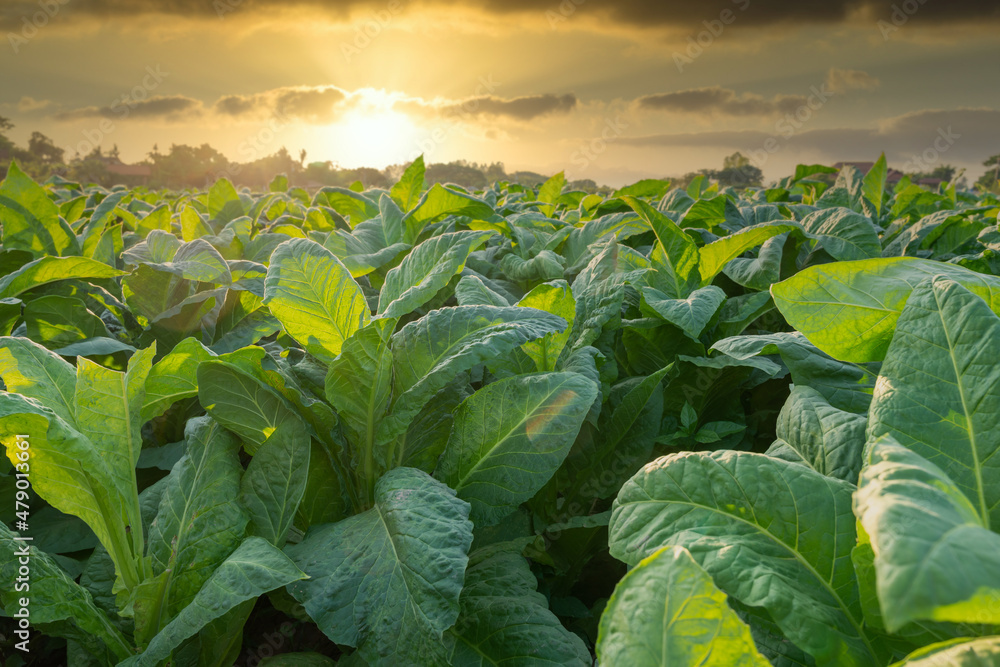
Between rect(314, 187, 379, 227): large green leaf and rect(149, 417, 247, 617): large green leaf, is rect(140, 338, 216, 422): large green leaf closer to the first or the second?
rect(149, 417, 247, 617): large green leaf

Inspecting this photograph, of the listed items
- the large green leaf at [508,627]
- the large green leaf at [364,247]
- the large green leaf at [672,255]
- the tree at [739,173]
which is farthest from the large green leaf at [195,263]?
the tree at [739,173]

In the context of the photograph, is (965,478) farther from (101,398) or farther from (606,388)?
(101,398)

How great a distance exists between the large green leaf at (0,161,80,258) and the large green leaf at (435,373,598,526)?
2115 mm

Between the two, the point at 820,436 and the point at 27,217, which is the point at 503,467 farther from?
the point at 27,217

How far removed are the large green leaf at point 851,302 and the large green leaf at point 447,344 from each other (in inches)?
16.4

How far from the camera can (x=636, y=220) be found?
241 centimetres

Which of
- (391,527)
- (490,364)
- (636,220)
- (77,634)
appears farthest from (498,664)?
(636,220)

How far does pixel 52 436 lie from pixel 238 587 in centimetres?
38

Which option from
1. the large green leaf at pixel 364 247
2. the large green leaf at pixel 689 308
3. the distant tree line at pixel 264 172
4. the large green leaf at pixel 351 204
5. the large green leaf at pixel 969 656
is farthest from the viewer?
the distant tree line at pixel 264 172

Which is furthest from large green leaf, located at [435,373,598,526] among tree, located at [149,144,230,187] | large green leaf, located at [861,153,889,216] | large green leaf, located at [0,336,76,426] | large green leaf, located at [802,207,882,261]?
tree, located at [149,144,230,187]

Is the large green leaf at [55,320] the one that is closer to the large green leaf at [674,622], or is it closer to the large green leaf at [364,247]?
the large green leaf at [364,247]

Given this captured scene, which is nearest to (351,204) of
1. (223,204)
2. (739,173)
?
(223,204)

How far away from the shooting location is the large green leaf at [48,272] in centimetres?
176

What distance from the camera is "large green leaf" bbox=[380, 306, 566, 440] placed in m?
1.10
